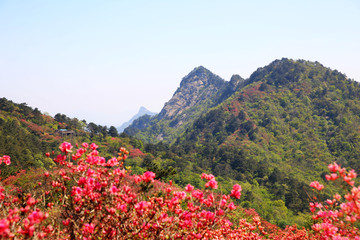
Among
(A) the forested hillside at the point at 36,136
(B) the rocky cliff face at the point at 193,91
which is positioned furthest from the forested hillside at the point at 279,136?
(B) the rocky cliff face at the point at 193,91

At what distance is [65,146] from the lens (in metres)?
3.32

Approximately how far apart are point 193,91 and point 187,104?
38.0 ft

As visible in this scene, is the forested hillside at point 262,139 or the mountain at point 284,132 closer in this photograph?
the forested hillside at point 262,139

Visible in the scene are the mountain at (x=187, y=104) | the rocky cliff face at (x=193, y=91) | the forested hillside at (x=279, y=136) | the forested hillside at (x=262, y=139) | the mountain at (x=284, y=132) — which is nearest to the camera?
the forested hillside at (x=262, y=139)

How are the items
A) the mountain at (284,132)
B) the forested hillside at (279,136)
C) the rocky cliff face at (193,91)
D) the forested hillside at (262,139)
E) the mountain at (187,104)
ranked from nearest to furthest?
the forested hillside at (262,139), the forested hillside at (279,136), the mountain at (284,132), the mountain at (187,104), the rocky cliff face at (193,91)

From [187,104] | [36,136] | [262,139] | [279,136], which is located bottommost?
[36,136]

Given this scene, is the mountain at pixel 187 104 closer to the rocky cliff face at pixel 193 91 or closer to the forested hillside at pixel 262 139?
the rocky cliff face at pixel 193 91

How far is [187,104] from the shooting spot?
124 m

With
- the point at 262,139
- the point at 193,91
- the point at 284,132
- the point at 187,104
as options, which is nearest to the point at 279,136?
the point at 284,132

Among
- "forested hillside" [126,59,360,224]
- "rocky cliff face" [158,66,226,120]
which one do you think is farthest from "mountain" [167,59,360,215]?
"rocky cliff face" [158,66,226,120]

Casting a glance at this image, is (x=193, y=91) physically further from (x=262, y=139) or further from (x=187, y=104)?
(x=262, y=139)

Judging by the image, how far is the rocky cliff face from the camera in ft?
399

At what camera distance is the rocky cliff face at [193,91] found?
4788 inches

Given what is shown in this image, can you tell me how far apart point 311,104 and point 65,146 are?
206 feet
